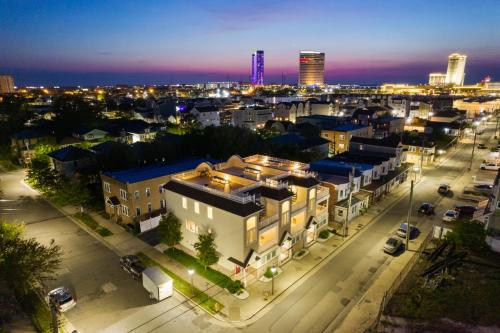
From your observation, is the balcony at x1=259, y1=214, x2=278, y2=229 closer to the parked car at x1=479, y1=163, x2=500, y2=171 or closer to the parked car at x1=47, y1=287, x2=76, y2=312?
the parked car at x1=47, y1=287, x2=76, y2=312

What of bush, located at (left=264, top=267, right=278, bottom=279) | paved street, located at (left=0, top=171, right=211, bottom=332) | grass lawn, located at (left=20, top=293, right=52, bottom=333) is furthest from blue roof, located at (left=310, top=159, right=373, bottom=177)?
grass lawn, located at (left=20, top=293, right=52, bottom=333)

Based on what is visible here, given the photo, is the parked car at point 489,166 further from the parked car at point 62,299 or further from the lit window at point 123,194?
the parked car at point 62,299

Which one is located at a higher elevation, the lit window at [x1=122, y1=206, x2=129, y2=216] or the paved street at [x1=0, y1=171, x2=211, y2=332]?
the lit window at [x1=122, y1=206, x2=129, y2=216]

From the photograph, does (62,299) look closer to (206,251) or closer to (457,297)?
(206,251)

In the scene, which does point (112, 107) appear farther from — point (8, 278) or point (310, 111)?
point (8, 278)

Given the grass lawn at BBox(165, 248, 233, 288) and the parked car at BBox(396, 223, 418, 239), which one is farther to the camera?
the parked car at BBox(396, 223, 418, 239)

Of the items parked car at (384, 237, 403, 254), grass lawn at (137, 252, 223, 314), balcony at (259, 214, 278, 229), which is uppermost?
balcony at (259, 214, 278, 229)

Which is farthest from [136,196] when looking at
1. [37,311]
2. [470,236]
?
[470,236]
